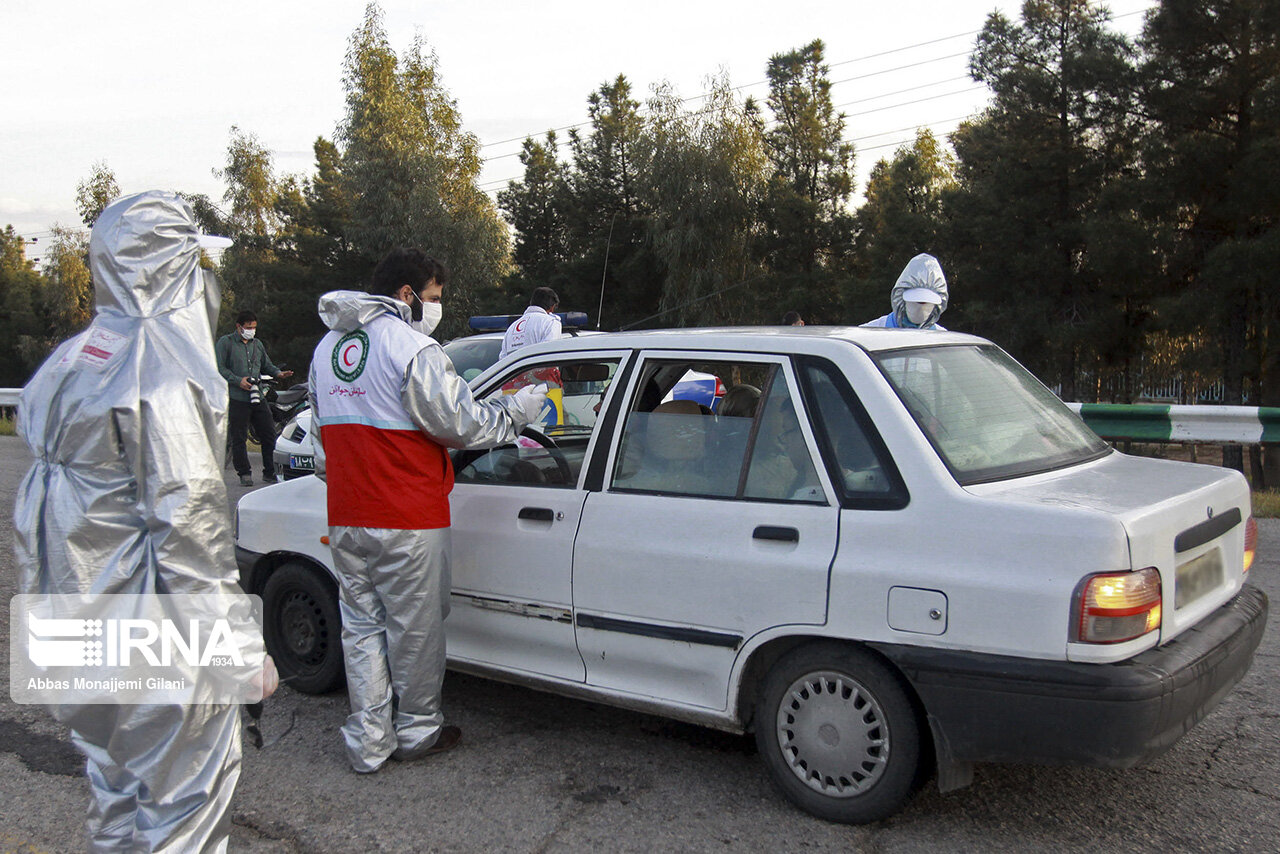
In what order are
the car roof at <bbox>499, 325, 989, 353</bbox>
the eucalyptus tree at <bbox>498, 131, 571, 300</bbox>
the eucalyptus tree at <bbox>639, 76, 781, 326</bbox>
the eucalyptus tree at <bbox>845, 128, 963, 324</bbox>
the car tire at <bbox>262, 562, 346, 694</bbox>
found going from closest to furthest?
the car roof at <bbox>499, 325, 989, 353</bbox>
the car tire at <bbox>262, 562, 346, 694</bbox>
the eucalyptus tree at <bbox>845, 128, 963, 324</bbox>
the eucalyptus tree at <bbox>639, 76, 781, 326</bbox>
the eucalyptus tree at <bbox>498, 131, 571, 300</bbox>

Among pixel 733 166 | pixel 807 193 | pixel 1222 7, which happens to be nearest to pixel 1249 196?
pixel 1222 7

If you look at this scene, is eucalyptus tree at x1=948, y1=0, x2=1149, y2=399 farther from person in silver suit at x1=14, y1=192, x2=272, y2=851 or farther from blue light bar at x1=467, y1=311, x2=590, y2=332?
person in silver suit at x1=14, y1=192, x2=272, y2=851

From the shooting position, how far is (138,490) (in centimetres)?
247

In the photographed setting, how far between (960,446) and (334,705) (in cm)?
289

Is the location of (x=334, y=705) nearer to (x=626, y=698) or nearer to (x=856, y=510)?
(x=626, y=698)

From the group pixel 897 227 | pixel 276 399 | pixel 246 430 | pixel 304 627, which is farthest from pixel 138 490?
pixel 897 227

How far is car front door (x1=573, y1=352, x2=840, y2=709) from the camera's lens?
339cm

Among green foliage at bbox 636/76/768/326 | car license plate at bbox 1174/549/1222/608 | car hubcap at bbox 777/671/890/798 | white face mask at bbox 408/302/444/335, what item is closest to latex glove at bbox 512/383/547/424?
white face mask at bbox 408/302/444/335

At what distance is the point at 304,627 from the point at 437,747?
1039 mm

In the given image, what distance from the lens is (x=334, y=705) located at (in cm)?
460

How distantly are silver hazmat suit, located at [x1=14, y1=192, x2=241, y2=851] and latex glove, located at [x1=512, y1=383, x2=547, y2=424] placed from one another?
1.49m

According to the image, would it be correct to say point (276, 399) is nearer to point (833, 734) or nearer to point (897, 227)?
point (833, 734)

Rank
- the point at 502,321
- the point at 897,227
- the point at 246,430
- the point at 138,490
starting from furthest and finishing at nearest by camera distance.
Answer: the point at 897,227
the point at 502,321
the point at 246,430
the point at 138,490

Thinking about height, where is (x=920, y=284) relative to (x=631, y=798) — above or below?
above
